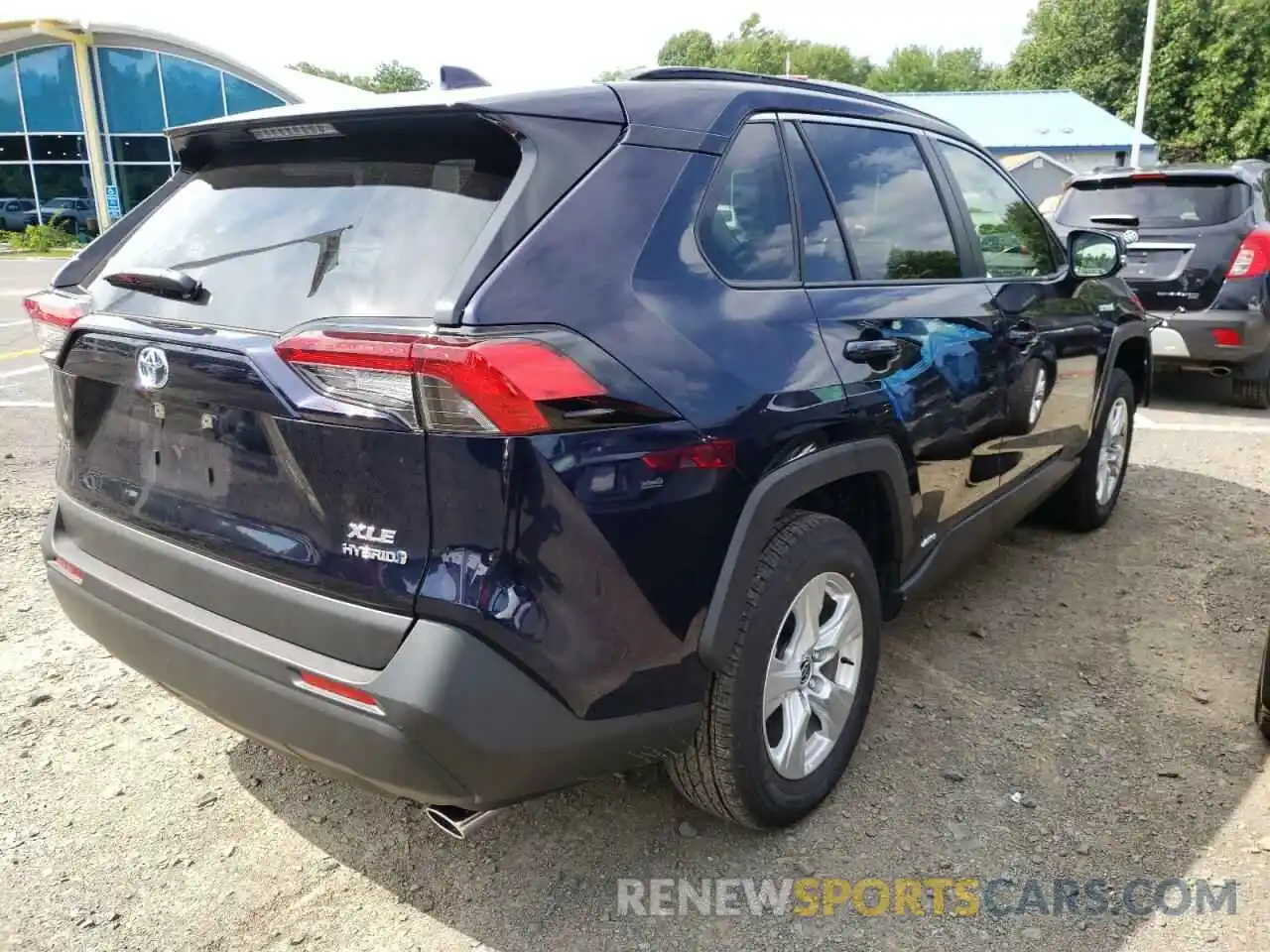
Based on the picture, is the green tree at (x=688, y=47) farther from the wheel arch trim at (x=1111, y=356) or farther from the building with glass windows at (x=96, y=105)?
the wheel arch trim at (x=1111, y=356)

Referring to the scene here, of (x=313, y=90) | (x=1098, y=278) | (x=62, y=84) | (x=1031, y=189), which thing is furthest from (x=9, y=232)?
(x=1098, y=278)

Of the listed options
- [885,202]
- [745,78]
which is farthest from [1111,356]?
[745,78]

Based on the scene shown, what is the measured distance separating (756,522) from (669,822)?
3.19ft

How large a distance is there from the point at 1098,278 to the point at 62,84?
31.8 meters

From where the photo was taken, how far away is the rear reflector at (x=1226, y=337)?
6.71 meters

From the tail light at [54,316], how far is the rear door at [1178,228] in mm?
6438

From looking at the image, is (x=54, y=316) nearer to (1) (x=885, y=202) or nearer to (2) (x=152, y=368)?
(2) (x=152, y=368)

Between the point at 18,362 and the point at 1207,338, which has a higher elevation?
the point at 1207,338

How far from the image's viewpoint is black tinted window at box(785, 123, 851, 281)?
252cm

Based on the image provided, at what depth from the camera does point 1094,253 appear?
→ 13.2ft

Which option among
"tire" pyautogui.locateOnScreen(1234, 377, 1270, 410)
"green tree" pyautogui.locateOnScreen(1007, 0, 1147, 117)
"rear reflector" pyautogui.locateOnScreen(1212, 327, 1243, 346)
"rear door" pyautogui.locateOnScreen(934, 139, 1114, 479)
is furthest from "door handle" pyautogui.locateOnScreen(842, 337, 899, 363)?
"green tree" pyautogui.locateOnScreen(1007, 0, 1147, 117)

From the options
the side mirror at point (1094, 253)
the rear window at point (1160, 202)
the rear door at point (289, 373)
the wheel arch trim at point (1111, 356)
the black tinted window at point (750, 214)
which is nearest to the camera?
the rear door at point (289, 373)

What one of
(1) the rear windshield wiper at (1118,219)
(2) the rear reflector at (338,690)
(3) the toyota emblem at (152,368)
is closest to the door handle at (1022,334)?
(2) the rear reflector at (338,690)

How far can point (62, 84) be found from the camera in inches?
1097
